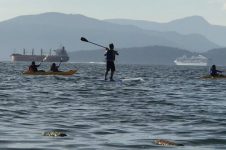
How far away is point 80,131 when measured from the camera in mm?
12602

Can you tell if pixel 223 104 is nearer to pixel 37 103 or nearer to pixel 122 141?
pixel 37 103

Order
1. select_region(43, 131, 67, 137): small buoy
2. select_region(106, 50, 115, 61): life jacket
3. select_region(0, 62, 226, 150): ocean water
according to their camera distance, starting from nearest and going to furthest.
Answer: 1. select_region(0, 62, 226, 150): ocean water
2. select_region(43, 131, 67, 137): small buoy
3. select_region(106, 50, 115, 61): life jacket

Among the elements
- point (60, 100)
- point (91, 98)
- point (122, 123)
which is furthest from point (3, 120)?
point (91, 98)

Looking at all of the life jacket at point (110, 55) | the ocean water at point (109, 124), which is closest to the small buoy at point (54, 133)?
the ocean water at point (109, 124)

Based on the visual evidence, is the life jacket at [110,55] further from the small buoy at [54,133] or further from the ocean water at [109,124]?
the small buoy at [54,133]

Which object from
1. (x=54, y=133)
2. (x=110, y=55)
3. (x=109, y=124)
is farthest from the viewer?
(x=110, y=55)

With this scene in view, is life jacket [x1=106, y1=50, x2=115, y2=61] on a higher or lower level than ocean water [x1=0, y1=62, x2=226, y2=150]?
higher

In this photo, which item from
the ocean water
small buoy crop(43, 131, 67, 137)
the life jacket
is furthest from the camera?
the life jacket

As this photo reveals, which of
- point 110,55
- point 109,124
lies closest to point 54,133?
point 109,124

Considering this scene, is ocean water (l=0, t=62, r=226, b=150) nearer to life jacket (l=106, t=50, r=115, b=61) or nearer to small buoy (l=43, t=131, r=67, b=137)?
small buoy (l=43, t=131, r=67, b=137)

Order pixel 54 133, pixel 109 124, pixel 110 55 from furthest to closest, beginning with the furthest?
pixel 110 55 < pixel 109 124 < pixel 54 133

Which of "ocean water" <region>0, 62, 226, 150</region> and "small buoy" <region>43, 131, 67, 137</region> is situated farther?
"small buoy" <region>43, 131, 67, 137</region>

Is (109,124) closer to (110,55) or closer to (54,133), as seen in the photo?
(54,133)

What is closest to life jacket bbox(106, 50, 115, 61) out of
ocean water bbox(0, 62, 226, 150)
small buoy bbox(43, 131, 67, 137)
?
ocean water bbox(0, 62, 226, 150)
